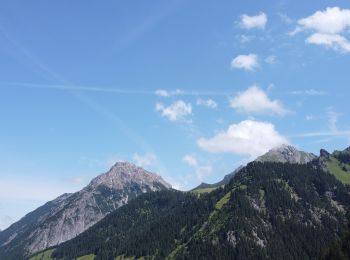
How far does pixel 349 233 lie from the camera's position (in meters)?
156

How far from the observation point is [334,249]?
149 metres

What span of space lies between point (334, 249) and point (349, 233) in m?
11.6
